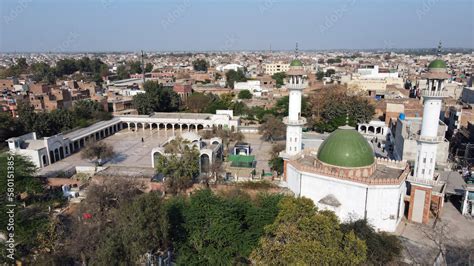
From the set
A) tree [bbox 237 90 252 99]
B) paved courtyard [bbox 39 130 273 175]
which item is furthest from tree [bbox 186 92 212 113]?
tree [bbox 237 90 252 99]

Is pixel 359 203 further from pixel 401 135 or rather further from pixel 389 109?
pixel 389 109

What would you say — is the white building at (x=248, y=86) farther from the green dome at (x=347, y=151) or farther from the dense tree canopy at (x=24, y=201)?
the green dome at (x=347, y=151)

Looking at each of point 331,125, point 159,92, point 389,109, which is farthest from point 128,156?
point 389,109

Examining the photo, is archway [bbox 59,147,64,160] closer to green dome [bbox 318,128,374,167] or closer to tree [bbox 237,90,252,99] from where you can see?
green dome [bbox 318,128,374,167]

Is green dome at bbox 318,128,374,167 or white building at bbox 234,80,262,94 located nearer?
green dome at bbox 318,128,374,167

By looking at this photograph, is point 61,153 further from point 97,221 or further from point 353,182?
point 353,182

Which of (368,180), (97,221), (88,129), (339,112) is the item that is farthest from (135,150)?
(368,180)

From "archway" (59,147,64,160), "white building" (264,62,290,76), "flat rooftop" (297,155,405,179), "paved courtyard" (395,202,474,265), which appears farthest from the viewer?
"white building" (264,62,290,76)

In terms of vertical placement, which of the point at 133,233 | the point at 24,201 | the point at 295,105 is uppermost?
the point at 295,105
